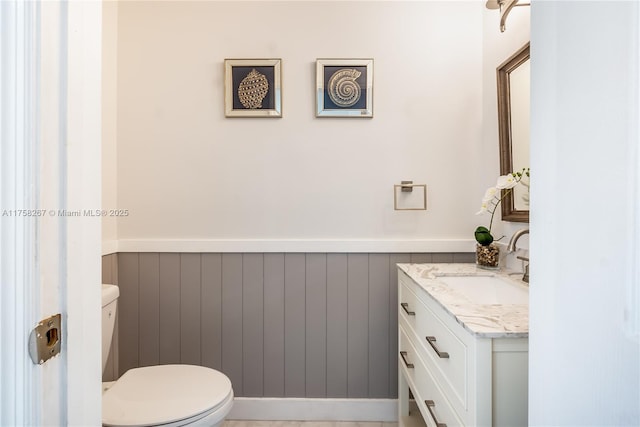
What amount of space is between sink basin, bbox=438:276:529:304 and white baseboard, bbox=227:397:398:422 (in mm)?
836

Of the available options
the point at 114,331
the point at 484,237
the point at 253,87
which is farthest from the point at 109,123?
the point at 484,237

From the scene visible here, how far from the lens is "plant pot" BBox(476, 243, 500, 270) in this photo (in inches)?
59.3

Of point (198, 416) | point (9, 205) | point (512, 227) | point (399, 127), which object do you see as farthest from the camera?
point (399, 127)

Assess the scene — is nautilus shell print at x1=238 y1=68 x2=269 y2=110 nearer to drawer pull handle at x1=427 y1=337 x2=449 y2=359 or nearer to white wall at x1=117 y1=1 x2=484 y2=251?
white wall at x1=117 y1=1 x2=484 y2=251

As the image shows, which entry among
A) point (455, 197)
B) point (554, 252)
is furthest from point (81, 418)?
point (455, 197)

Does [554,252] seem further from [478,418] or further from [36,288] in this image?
[36,288]

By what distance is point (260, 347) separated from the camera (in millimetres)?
1808

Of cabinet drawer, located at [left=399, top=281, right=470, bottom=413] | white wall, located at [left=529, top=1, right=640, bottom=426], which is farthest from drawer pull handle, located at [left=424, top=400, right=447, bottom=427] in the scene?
white wall, located at [left=529, top=1, right=640, bottom=426]

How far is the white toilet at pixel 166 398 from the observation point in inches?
43.8

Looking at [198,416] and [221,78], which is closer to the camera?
[198,416]

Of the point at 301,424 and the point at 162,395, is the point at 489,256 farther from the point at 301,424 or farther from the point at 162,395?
the point at 162,395

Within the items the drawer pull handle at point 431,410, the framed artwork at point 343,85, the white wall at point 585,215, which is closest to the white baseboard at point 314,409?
the drawer pull handle at point 431,410

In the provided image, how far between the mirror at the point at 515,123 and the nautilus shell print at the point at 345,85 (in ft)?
2.28

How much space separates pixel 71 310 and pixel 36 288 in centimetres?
7
